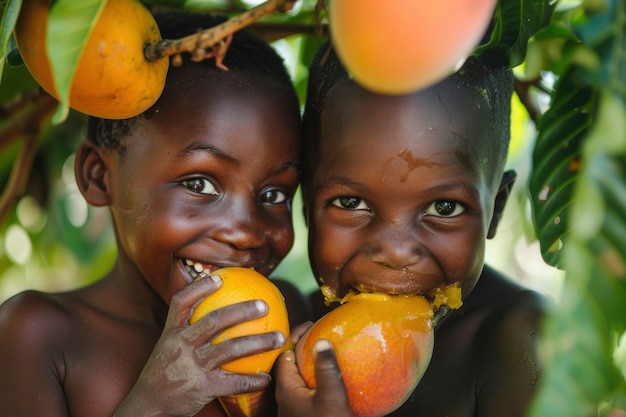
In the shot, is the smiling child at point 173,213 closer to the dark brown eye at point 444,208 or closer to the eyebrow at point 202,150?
the eyebrow at point 202,150

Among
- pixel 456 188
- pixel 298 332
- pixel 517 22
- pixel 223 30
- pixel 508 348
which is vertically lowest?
pixel 508 348

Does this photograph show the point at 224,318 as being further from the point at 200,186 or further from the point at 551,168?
the point at 551,168

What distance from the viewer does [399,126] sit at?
1.33m

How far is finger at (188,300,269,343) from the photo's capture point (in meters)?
1.24

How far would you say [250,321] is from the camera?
127 cm

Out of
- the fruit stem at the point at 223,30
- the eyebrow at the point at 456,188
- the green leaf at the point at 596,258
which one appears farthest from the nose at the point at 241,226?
the green leaf at the point at 596,258

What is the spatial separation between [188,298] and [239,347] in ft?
0.41

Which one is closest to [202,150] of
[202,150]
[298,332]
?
[202,150]

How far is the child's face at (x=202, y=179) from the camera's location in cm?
144

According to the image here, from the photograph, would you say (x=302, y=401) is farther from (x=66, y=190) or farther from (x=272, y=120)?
Result: (x=66, y=190)

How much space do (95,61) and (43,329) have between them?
676mm

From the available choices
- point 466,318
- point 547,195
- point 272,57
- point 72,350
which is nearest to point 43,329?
point 72,350

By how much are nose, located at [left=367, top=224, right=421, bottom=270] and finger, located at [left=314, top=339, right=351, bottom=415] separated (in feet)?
0.70

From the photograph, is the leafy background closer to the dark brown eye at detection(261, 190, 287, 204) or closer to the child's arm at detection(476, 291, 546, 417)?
Answer: the child's arm at detection(476, 291, 546, 417)
